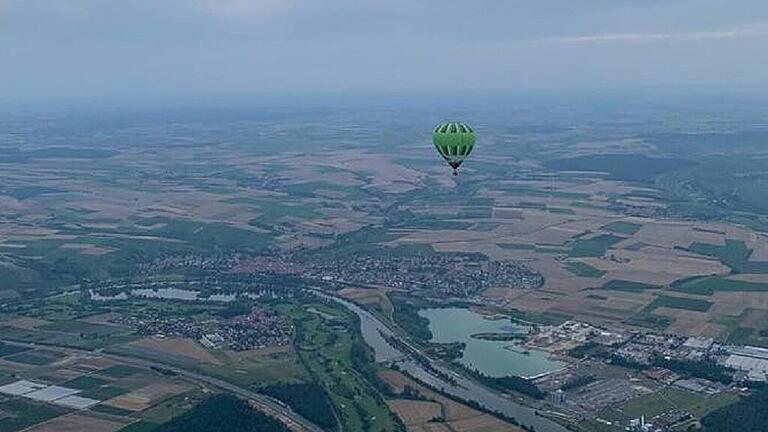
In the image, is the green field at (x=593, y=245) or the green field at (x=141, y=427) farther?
the green field at (x=593, y=245)

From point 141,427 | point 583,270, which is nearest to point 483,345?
point 583,270

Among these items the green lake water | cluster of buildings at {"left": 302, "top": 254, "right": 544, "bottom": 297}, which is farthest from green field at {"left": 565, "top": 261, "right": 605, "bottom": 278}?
the green lake water

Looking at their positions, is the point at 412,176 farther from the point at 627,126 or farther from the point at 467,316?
the point at 627,126

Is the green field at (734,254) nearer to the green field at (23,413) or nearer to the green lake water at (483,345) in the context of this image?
the green lake water at (483,345)

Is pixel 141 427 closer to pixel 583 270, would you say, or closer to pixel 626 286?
pixel 626 286

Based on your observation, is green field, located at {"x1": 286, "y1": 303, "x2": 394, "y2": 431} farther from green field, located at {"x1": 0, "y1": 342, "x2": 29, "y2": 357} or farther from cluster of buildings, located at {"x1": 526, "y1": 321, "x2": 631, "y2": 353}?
green field, located at {"x1": 0, "y1": 342, "x2": 29, "y2": 357}

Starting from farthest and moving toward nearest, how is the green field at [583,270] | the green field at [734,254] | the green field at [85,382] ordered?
1. the green field at [734,254]
2. the green field at [583,270]
3. the green field at [85,382]

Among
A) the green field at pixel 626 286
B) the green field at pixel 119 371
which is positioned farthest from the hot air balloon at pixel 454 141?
the green field at pixel 626 286
